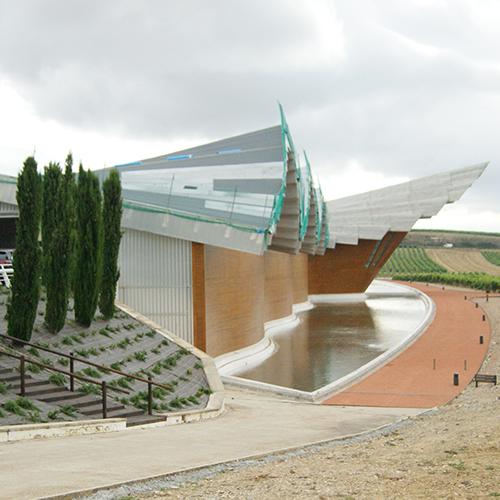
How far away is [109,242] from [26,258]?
4.29 metres

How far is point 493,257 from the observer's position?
141 meters

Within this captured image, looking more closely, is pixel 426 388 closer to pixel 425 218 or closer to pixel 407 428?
pixel 407 428

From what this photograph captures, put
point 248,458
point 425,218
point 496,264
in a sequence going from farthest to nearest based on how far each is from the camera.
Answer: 1. point 496,264
2. point 425,218
3. point 248,458

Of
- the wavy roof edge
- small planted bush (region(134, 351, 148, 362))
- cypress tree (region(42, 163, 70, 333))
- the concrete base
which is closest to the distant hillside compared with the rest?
the wavy roof edge

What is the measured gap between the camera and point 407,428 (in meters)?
12.3

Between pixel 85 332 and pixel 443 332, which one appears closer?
pixel 85 332

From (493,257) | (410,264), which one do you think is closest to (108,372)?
(410,264)

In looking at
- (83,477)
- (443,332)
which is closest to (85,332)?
(83,477)

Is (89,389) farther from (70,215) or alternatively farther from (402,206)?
(402,206)

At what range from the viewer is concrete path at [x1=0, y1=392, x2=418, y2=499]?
7383 millimetres

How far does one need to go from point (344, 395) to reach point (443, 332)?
1668cm

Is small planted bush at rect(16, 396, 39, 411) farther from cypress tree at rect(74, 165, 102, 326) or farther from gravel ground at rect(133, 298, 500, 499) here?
cypress tree at rect(74, 165, 102, 326)

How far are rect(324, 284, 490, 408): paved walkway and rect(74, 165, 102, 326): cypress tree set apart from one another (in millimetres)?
6643

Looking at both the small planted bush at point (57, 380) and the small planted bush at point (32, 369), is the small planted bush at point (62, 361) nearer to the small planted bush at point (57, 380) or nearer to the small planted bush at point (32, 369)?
the small planted bush at point (32, 369)
